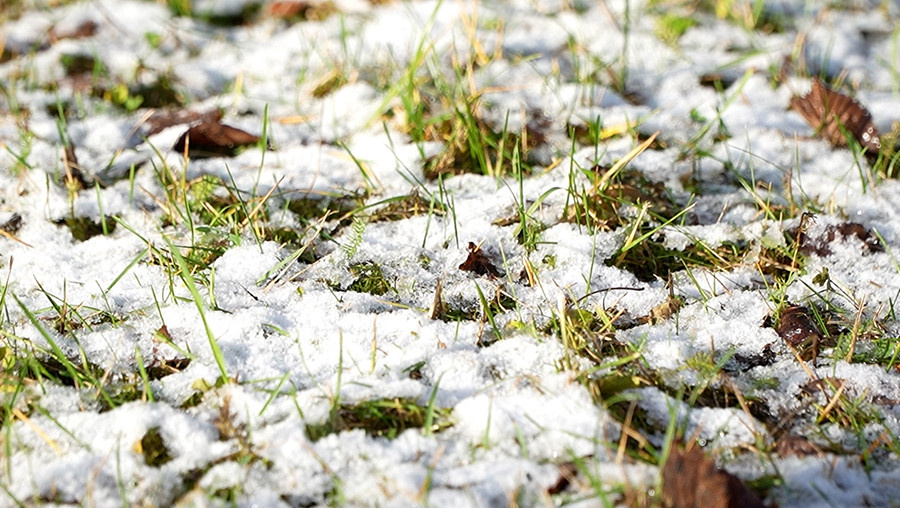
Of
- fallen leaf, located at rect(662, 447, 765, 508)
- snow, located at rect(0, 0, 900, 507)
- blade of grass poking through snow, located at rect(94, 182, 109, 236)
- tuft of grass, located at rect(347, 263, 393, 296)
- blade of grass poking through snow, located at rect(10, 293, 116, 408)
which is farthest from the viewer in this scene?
blade of grass poking through snow, located at rect(94, 182, 109, 236)

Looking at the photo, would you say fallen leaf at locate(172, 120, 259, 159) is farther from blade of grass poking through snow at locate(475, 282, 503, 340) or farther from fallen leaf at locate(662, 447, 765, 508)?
fallen leaf at locate(662, 447, 765, 508)

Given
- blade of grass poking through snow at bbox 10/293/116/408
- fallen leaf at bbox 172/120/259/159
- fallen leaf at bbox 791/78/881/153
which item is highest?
fallen leaf at bbox 791/78/881/153

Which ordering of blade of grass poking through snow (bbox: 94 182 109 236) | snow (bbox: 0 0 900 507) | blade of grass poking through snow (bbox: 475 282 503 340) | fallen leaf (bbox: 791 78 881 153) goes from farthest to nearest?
fallen leaf (bbox: 791 78 881 153) → blade of grass poking through snow (bbox: 94 182 109 236) → blade of grass poking through snow (bbox: 475 282 503 340) → snow (bbox: 0 0 900 507)

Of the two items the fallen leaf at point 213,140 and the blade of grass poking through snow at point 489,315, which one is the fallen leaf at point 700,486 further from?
the fallen leaf at point 213,140

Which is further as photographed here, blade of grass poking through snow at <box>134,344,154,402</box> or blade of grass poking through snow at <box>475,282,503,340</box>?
blade of grass poking through snow at <box>475,282,503,340</box>

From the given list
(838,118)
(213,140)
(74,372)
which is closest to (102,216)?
(213,140)

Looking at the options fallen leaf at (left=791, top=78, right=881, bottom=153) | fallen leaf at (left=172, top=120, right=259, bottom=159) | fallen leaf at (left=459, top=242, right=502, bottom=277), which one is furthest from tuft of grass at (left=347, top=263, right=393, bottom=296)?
fallen leaf at (left=791, top=78, right=881, bottom=153)

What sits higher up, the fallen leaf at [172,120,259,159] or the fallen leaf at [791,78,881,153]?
the fallen leaf at [791,78,881,153]

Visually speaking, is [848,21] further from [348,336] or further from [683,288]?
[348,336]

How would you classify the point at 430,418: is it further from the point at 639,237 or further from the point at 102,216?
the point at 102,216
